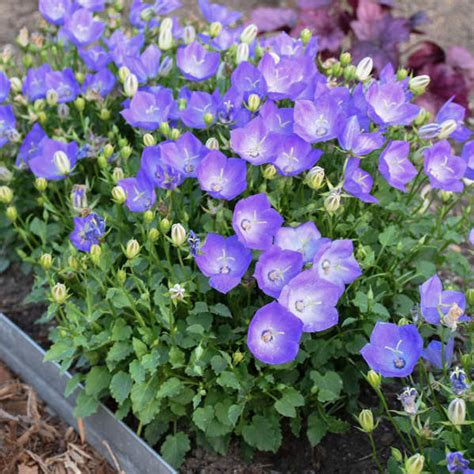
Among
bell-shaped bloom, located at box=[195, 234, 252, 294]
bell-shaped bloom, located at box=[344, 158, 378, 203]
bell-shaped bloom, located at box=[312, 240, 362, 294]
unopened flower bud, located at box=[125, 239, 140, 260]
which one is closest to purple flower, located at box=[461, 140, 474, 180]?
bell-shaped bloom, located at box=[344, 158, 378, 203]

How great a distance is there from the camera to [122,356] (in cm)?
282

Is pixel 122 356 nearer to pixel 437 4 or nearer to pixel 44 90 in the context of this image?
pixel 44 90

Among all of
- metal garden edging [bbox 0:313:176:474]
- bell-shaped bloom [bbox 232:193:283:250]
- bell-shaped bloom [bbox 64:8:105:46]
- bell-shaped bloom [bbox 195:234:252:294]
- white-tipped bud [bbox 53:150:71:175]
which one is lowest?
metal garden edging [bbox 0:313:176:474]

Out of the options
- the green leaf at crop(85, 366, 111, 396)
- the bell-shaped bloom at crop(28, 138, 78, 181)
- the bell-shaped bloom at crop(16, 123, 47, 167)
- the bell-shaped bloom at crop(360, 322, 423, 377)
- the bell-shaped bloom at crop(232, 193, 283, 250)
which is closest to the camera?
the bell-shaped bloom at crop(360, 322, 423, 377)

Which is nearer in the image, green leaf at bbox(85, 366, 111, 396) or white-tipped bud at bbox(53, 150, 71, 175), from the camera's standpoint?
green leaf at bbox(85, 366, 111, 396)

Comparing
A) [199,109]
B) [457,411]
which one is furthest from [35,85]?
[457,411]

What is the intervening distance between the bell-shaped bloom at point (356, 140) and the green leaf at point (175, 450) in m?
1.18

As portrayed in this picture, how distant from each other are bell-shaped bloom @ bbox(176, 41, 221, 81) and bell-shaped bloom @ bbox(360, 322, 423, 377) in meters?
1.34

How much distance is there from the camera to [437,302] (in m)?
2.54

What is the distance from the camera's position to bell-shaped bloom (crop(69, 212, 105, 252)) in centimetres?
267

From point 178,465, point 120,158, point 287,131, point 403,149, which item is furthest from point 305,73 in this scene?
point 178,465

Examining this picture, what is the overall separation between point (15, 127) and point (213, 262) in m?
1.40

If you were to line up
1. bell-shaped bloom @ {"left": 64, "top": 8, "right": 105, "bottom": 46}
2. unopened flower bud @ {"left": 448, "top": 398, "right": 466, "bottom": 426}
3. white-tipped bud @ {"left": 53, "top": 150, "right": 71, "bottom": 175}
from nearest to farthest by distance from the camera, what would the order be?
unopened flower bud @ {"left": 448, "top": 398, "right": 466, "bottom": 426} → white-tipped bud @ {"left": 53, "top": 150, "right": 71, "bottom": 175} → bell-shaped bloom @ {"left": 64, "top": 8, "right": 105, "bottom": 46}

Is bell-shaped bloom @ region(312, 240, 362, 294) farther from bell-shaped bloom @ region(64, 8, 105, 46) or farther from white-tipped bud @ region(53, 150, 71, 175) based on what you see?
bell-shaped bloom @ region(64, 8, 105, 46)
